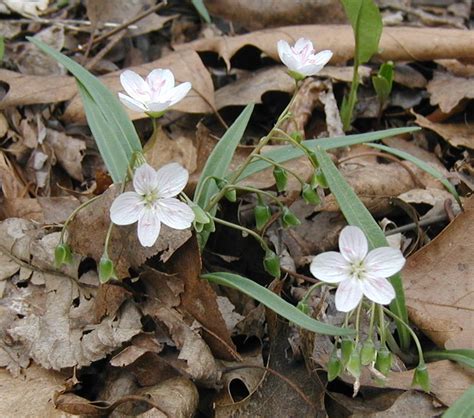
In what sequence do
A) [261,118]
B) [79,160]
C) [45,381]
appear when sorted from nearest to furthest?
[45,381] → [79,160] → [261,118]

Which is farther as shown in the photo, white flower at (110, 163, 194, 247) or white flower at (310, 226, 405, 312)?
white flower at (110, 163, 194, 247)

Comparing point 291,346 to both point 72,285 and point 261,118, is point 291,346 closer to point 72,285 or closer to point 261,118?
point 72,285

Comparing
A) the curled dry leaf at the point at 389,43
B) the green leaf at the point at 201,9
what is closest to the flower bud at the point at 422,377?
the curled dry leaf at the point at 389,43

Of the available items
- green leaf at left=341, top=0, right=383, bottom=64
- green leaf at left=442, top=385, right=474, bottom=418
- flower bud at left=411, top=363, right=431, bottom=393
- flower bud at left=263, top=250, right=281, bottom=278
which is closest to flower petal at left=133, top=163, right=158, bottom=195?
flower bud at left=263, top=250, right=281, bottom=278

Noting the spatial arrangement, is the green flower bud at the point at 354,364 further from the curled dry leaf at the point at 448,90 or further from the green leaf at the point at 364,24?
the curled dry leaf at the point at 448,90

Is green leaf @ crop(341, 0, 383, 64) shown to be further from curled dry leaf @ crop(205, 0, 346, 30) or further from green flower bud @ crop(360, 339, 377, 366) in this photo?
green flower bud @ crop(360, 339, 377, 366)

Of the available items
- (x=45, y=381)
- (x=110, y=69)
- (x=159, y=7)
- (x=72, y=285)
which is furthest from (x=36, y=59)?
(x=45, y=381)
